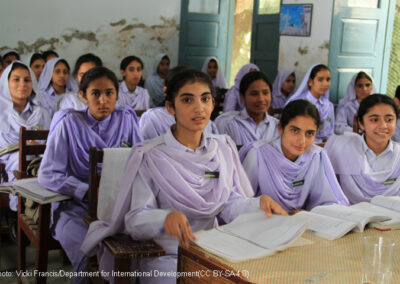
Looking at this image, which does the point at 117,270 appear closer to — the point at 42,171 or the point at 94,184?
the point at 94,184

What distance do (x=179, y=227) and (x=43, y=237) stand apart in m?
1.21

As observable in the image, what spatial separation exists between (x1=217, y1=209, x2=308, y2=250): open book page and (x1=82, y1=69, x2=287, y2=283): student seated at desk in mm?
115

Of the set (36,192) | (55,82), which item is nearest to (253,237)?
(36,192)

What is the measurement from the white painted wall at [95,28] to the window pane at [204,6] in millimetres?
250

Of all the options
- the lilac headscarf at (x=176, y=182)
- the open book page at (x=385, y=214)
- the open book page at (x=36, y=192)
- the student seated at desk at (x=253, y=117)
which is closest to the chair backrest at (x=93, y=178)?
the lilac headscarf at (x=176, y=182)

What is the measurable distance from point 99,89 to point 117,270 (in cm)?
147

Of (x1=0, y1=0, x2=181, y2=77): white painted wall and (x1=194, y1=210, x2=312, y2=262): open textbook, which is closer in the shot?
(x1=194, y1=210, x2=312, y2=262): open textbook

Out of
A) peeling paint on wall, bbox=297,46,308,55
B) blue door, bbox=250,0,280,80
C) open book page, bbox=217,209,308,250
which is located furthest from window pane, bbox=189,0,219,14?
open book page, bbox=217,209,308,250

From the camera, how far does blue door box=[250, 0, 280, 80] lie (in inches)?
304

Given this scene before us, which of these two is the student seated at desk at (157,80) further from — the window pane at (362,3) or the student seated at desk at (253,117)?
the student seated at desk at (253,117)

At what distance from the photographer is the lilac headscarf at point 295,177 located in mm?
2676

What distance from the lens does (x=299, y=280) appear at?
1.41 meters

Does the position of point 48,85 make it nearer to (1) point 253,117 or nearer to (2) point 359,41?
(1) point 253,117

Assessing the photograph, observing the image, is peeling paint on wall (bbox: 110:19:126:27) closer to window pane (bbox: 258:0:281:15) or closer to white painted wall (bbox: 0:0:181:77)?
white painted wall (bbox: 0:0:181:77)
